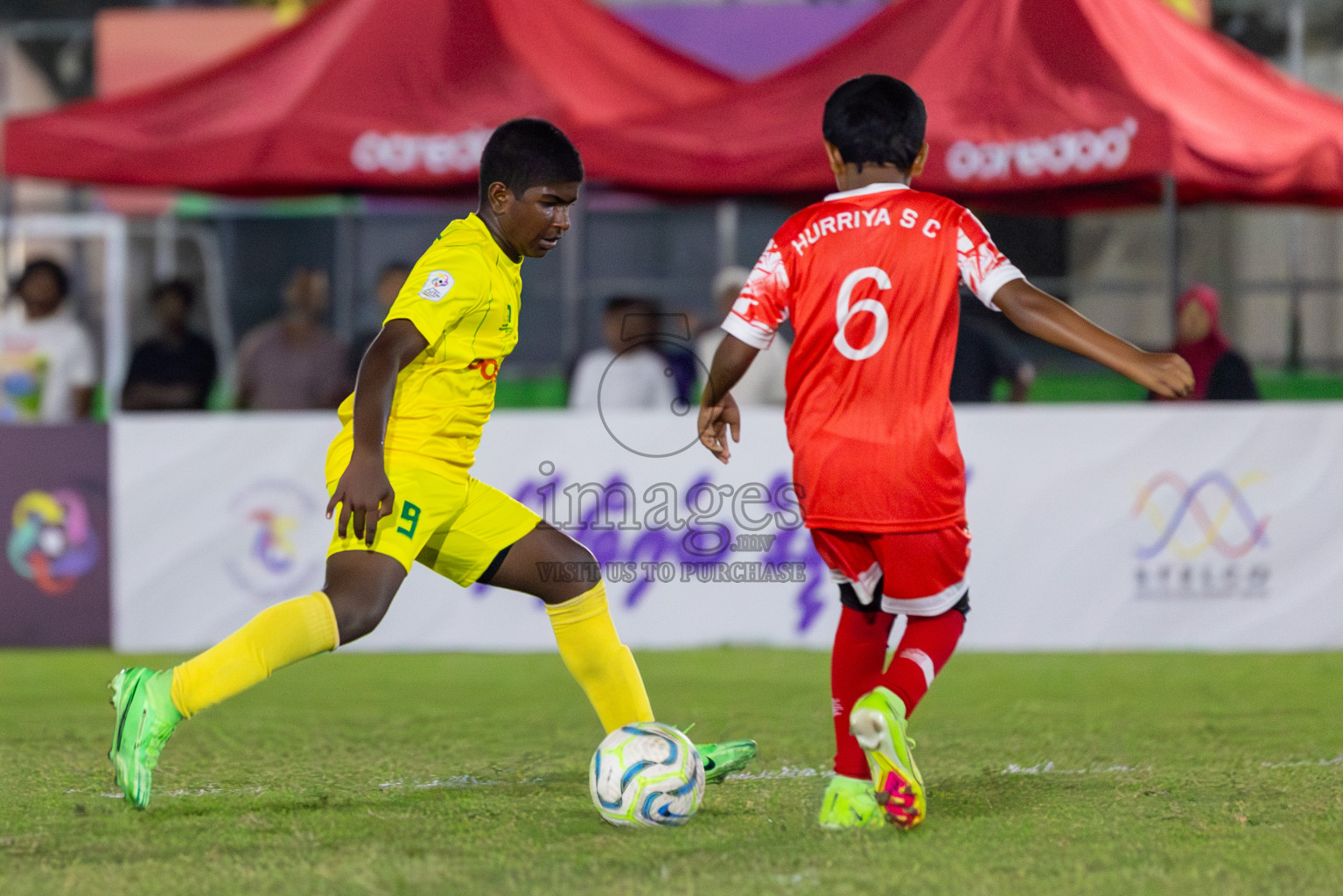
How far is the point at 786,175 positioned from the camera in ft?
27.9

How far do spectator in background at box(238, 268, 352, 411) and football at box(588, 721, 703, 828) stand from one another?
548 centimetres

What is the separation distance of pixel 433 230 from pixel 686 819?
1279cm

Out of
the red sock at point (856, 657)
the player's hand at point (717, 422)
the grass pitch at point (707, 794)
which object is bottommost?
the grass pitch at point (707, 794)

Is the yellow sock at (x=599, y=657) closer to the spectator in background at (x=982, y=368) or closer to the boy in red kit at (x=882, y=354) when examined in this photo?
the boy in red kit at (x=882, y=354)

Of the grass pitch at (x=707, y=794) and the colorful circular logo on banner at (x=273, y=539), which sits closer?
the grass pitch at (x=707, y=794)

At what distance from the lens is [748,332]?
374 cm

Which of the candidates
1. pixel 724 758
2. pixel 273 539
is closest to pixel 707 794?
pixel 724 758

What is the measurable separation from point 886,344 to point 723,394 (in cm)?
43

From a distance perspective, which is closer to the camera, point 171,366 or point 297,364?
point 171,366

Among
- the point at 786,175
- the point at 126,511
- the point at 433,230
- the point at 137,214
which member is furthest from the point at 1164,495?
the point at 137,214

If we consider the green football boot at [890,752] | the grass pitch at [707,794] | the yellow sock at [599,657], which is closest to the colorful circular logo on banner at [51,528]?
the grass pitch at [707,794]

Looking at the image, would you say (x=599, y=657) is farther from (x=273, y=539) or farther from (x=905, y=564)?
(x=273, y=539)

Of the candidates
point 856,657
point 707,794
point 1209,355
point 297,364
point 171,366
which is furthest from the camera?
point 297,364

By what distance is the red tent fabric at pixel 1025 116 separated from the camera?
329 inches
